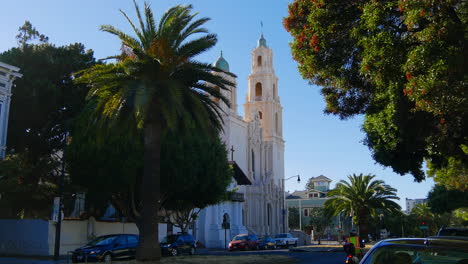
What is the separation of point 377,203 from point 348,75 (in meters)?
33.9

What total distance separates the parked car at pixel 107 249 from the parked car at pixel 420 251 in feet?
56.5

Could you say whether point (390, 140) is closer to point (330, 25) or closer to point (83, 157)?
point (330, 25)

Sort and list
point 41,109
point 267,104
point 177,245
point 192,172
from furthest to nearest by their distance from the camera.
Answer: point 267,104 → point 41,109 → point 177,245 → point 192,172

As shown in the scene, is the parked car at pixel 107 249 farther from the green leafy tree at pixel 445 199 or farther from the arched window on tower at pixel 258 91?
the arched window on tower at pixel 258 91

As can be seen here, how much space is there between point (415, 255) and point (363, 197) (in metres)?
42.3

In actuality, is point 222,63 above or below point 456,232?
above

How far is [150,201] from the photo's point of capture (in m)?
18.3

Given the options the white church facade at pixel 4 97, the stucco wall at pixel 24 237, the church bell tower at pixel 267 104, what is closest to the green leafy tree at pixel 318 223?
the church bell tower at pixel 267 104

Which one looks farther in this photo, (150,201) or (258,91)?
(258,91)

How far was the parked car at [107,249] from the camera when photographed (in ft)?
69.9

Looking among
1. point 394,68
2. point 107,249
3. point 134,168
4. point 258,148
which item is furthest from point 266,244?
point 394,68

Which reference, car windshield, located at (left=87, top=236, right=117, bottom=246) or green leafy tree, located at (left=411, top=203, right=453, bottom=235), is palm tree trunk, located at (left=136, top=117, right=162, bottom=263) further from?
green leafy tree, located at (left=411, top=203, right=453, bottom=235)

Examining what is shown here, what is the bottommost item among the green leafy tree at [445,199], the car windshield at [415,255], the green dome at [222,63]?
the car windshield at [415,255]

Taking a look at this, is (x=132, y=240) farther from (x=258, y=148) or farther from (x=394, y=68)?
(x=258, y=148)
